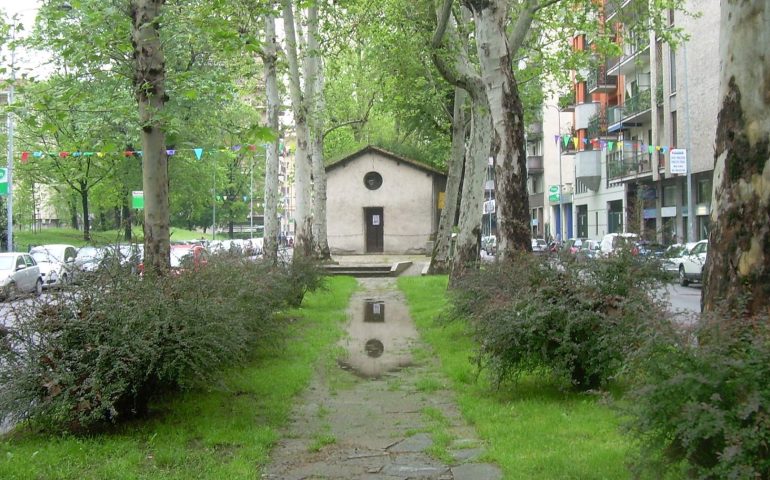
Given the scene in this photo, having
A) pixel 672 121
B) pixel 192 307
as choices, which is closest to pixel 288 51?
pixel 192 307

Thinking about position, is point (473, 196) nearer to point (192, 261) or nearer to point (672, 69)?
point (192, 261)

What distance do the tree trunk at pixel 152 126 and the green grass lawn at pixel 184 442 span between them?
168 cm

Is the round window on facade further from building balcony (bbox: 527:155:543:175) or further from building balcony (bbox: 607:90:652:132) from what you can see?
building balcony (bbox: 527:155:543:175)

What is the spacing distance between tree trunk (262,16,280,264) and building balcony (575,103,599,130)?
33.5 metres

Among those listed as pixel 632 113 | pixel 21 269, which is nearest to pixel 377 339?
pixel 21 269

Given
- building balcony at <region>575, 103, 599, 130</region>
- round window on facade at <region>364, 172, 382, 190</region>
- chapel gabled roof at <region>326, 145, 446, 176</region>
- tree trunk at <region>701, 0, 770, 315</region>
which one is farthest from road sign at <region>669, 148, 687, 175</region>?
tree trunk at <region>701, 0, 770, 315</region>

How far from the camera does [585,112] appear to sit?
48688mm

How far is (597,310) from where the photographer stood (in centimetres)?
750

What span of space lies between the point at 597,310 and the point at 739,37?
297 cm

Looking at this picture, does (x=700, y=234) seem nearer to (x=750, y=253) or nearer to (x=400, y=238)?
(x=400, y=238)

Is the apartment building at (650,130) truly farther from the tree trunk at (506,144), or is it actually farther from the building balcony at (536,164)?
the tree trunk at (506,144)

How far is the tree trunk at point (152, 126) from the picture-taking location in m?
8.49

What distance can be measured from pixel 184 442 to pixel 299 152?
56.5 ft

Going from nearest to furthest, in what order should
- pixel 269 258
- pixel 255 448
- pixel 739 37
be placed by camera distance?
pixel 739 37
pixel 255 448
pixel 269 258
